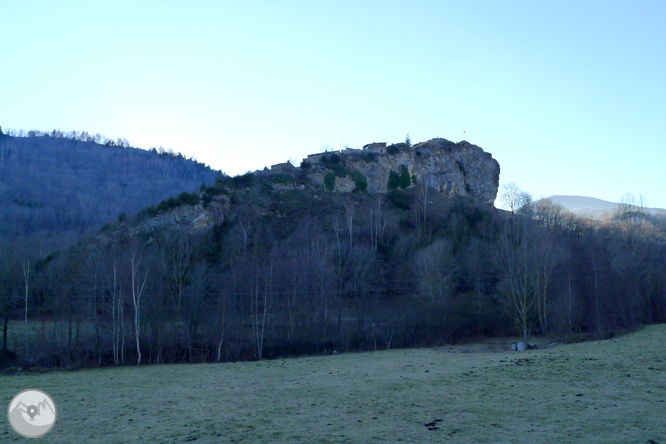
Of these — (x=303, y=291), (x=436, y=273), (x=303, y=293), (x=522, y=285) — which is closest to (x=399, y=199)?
(x=436, y=273)

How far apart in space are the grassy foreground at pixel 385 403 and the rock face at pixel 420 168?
54239 millimetres

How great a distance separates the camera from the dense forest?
127 ft

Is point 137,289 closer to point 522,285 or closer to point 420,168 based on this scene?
point 522,285

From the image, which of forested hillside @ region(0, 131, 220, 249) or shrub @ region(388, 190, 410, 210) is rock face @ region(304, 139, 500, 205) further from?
forested hillside @ region(0, 131, 220, 249)

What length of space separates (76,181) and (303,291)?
94.7 meters

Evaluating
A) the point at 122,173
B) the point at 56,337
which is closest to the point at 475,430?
the point at 56,337

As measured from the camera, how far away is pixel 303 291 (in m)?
45.8

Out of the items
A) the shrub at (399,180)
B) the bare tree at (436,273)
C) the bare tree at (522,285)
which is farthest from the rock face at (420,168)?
the bare tree at (522,285)

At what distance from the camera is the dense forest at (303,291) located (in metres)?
38.8

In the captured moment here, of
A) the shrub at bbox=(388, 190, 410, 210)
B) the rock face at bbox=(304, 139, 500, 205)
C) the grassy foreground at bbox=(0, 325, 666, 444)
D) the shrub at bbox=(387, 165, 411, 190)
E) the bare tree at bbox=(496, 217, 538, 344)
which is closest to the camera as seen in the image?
the grassy foreground at bbox=(0, 325, 666, 444)

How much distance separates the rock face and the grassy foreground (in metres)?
54.2

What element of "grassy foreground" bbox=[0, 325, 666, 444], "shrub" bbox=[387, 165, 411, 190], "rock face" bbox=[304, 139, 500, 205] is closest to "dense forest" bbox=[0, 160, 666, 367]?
"grassy foreground" bbox=[0, 325, 666, 444]

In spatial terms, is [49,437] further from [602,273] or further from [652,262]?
[652,262]

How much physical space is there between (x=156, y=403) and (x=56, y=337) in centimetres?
2623
